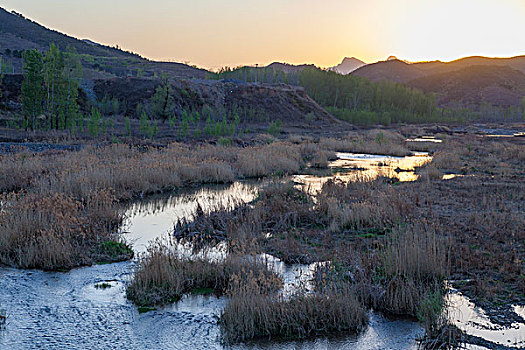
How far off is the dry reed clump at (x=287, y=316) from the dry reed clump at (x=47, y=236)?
4.48 metres

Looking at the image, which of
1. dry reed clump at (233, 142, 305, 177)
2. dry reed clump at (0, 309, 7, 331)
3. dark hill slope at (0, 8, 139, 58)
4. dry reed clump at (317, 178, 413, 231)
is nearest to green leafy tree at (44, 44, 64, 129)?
dry reed clump at (233, 142, 305, 177)

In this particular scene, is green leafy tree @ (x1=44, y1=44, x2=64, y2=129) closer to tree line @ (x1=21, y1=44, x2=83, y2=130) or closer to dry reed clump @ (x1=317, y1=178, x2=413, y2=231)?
tree line @ (x1=21, y1=44, x2=83, y2=130)

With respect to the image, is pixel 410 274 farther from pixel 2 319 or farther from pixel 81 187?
pixel 81 187

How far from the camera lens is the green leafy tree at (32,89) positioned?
38.2m

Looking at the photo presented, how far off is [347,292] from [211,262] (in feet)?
10.0

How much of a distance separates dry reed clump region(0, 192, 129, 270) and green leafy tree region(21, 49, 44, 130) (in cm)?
3049

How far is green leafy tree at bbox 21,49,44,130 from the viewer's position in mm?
38188

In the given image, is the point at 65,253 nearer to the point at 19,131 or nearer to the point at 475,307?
the point at 475,307

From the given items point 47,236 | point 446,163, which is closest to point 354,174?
point 446,163

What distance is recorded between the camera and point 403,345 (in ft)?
21.2

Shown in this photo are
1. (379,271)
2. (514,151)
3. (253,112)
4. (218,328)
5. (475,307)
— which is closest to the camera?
(218,328)

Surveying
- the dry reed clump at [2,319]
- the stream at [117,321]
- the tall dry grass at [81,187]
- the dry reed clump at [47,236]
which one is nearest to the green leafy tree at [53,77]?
the tall dry grass at [81,187]

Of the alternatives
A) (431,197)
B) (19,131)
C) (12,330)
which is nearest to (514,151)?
(431,197)

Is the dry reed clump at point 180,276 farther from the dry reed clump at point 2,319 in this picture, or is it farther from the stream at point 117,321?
the dry reed clump at point 2,319
